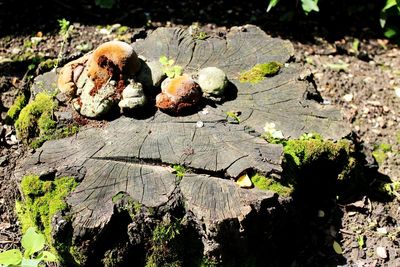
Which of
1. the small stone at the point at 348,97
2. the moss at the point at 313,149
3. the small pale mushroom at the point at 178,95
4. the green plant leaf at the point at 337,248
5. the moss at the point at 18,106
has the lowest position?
the green plant leaf at the point at 337,248

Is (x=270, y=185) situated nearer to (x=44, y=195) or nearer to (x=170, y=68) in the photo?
(x=170, y=68)

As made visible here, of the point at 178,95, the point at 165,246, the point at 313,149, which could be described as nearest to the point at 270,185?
the point at 313,149

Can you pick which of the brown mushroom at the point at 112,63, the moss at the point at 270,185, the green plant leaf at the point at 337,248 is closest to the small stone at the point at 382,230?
the green plant leaf at the point at 337,248

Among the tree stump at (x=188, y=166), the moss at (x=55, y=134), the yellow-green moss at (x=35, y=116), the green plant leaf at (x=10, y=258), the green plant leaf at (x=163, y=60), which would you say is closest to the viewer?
the green plant leaf at (x=10, y=258)

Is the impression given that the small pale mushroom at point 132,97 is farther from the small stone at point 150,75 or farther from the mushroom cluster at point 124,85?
the small stone at point 150,75

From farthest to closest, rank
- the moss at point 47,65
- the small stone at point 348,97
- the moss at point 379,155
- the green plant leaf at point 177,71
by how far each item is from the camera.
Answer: the small stone at point 348,97
the moss at point 379,155
the moss at point 47,65
the green plant leaf at point 177,71

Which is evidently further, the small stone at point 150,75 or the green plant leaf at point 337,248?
the green plant leaf at point 337,248

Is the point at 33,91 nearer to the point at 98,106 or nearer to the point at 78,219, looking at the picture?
the point at 98,106
